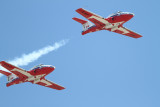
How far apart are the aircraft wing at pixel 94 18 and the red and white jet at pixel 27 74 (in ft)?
55.3

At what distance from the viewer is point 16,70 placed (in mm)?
130625

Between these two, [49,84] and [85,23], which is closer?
[85,23]

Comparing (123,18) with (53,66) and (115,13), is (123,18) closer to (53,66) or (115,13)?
(115,13)

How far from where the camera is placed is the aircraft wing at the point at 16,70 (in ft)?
418

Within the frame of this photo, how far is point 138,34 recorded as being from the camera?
14475 cm

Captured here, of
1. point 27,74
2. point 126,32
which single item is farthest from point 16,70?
point 126,32

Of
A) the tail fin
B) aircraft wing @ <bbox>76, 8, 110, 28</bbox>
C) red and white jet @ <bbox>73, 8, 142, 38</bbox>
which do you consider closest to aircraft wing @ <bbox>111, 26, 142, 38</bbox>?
red and white jet @ <bbox>73, 8, 142, 38</bbox>

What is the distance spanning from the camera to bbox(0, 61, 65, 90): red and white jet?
420 ft

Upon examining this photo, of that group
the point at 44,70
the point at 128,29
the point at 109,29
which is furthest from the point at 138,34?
the point at 44,70

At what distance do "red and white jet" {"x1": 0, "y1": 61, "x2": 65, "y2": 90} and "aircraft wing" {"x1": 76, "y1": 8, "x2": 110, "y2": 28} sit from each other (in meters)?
16.8

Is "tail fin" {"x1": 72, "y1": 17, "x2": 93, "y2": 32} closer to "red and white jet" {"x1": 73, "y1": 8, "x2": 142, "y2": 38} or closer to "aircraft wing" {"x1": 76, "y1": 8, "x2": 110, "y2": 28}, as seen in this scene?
"red and white jet" {"x1": 73, "y1": 8, "x2": 142, "y2": 38}

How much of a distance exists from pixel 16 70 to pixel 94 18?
2579 cm

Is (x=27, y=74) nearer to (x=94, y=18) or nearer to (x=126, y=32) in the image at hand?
(x=94, y=18)

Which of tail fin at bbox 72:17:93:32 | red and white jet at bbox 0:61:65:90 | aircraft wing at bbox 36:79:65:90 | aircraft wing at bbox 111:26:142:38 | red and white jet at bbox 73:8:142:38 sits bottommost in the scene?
red and white jet at bbox 0:61:65:90
